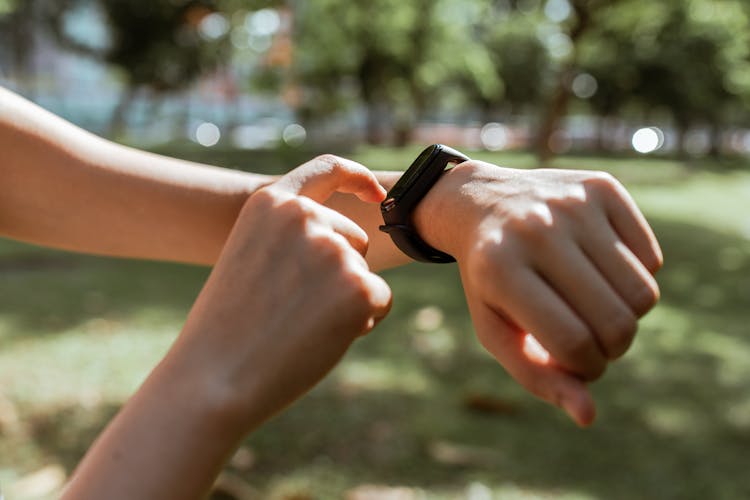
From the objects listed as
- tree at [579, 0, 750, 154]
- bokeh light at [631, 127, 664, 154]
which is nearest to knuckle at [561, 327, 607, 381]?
tree at [579, 0, 750, 154]

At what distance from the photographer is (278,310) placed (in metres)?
0.92

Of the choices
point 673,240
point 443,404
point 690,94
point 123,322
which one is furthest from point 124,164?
point 690,94

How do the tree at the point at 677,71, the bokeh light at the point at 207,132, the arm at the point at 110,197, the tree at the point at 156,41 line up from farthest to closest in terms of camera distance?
the bokeh light at the point at 207,132
the tree at the point at 677,71
the tree at the point at 156,41
the arm at the point at 110,197

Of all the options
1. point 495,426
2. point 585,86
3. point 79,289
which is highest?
point 495,426

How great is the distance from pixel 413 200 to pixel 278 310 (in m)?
0.42

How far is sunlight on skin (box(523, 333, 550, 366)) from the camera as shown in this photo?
3.01ft

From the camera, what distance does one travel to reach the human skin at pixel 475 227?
88 centimetres

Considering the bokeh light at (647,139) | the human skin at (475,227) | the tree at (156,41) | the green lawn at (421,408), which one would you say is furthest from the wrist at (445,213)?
the bokeh light at (647,139)

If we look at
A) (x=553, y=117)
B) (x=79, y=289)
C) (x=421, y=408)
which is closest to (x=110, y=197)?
(x=421, y=408)

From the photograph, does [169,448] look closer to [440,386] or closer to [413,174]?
[413,174]

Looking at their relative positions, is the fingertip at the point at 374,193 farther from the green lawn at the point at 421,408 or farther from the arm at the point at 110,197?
the green lawn at the point at 421,408

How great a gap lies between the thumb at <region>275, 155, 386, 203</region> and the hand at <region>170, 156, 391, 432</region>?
106 mm

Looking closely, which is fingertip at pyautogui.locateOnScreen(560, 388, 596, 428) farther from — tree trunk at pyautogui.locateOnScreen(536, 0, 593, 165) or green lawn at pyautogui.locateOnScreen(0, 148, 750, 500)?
tree trunk at pyautogui.locateOnScreen(536, 0, 593, 165)

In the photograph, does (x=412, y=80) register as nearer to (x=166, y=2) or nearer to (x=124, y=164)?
(x=166, y=2)
